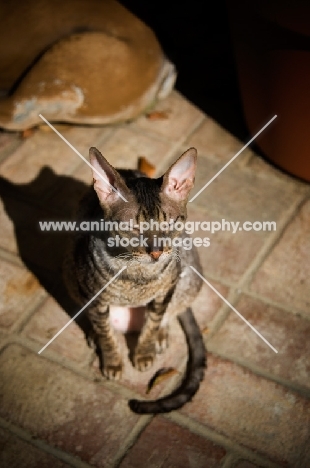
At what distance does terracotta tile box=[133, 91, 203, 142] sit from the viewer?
147 inches

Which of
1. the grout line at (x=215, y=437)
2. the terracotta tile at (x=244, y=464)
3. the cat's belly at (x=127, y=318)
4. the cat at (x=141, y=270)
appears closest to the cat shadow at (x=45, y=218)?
the cat's belly at (x=127, y=318)

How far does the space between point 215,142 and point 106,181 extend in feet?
6.08

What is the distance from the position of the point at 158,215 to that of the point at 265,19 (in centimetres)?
140

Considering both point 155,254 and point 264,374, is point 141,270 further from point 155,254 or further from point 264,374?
point 264,374

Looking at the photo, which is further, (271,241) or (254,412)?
(271,241)

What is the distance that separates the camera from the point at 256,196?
11.1 feet

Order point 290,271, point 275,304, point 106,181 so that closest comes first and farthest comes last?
point 106,181, point 275,304, point 290,271

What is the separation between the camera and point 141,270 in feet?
7.15

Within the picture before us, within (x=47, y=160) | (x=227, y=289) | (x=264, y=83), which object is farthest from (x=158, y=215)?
(x=47, y=160)

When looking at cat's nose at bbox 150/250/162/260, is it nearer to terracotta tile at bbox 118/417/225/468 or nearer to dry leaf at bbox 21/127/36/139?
terracotta tile at bbox 118/417/225/468

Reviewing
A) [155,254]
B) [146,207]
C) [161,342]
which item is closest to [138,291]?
[155,254]

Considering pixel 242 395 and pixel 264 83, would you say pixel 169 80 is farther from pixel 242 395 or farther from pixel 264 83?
pixel 242 395

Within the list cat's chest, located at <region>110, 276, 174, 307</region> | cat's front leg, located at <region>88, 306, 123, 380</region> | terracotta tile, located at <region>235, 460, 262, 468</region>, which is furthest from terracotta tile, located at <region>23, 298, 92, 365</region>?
terracotta tile, located at <region>235, 460, 262, 468</region>

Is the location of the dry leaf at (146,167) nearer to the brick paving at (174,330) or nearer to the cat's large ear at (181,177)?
the brick paving at (174,330)
